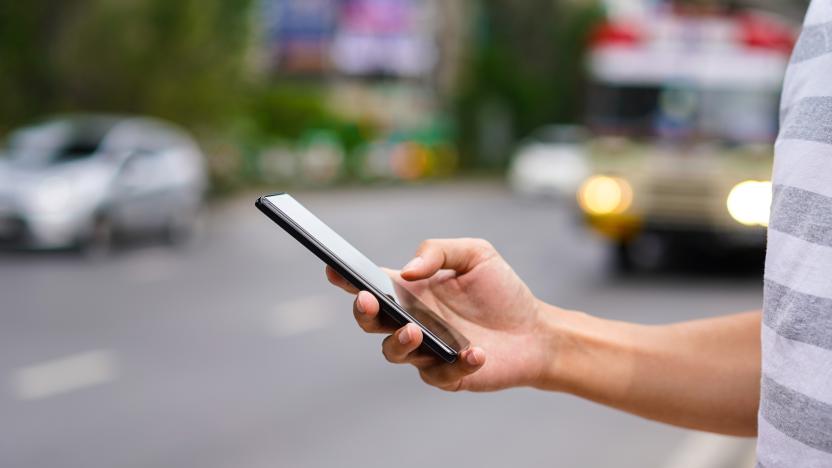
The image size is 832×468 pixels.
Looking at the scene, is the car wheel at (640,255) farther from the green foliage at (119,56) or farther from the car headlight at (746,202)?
the green foliage at (119,56)

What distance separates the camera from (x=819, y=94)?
5.33 feet

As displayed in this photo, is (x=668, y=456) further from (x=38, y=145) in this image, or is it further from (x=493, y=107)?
(x=493, y=107)

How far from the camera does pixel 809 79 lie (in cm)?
167

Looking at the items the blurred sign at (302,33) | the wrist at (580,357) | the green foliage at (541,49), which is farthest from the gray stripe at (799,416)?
the green foliage at (541,49)

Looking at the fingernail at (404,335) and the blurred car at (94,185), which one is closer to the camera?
the fingernail at (404,335)

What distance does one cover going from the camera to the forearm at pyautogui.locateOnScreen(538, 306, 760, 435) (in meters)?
A: 2.14

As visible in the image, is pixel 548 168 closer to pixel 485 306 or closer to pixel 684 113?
pixel 684 113

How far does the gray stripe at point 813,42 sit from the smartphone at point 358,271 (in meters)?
0.62

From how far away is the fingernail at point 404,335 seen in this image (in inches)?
74.2

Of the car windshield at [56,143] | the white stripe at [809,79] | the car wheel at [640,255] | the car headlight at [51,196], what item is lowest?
the car wheel at [640,255]

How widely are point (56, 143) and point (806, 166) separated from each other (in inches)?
612

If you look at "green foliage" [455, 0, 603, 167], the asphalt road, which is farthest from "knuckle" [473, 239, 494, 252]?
"green foliage" [455, 0, 603, 167]

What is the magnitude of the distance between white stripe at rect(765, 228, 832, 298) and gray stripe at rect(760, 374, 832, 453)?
0.41 feet

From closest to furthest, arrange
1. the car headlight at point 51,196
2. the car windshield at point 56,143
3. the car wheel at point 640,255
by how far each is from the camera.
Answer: the car headlight at point 51,196
the car wheel at point 640,255
the car windshield at point 56,143
